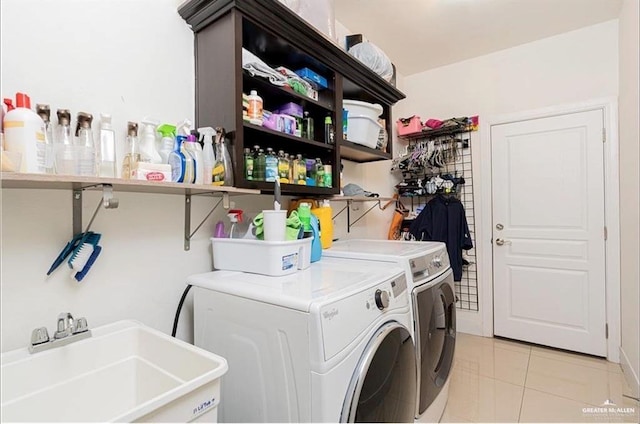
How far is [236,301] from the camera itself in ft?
3.49

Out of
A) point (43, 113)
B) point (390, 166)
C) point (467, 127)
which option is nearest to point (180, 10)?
point (43, 113)

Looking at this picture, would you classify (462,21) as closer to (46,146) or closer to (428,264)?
(428,264)

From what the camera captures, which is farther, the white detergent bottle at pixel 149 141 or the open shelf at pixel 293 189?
the open shelf at pixel 293 189

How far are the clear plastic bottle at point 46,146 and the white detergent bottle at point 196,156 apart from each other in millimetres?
378

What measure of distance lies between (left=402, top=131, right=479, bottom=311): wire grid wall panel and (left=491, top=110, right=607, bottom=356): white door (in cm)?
18

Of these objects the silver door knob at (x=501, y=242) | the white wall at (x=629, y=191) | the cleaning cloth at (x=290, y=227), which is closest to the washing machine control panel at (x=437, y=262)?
the cleaning cloth at (x=290, y=227)

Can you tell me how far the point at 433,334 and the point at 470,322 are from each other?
1.79 m

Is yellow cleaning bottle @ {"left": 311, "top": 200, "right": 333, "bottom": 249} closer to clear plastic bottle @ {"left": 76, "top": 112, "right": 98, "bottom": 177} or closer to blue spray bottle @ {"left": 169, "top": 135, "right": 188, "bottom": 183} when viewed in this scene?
blue spray bottle @ {"left": 169, "top": 135, "right": 188, "bottom": 183}

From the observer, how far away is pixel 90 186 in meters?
0.97

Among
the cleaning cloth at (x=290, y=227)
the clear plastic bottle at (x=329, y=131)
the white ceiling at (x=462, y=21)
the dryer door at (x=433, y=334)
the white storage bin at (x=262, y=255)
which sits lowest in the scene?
the dryer door at (x=433, y=334)

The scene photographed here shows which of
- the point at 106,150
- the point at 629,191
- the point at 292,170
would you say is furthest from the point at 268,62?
the point at 629,191

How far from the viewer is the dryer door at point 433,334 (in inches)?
55.9

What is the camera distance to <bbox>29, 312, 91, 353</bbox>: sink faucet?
869mm

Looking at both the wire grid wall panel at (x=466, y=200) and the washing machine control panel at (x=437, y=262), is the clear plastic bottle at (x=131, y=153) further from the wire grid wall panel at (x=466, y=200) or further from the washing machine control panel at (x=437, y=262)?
the wire grid wall panel at (x=466, y=200)
